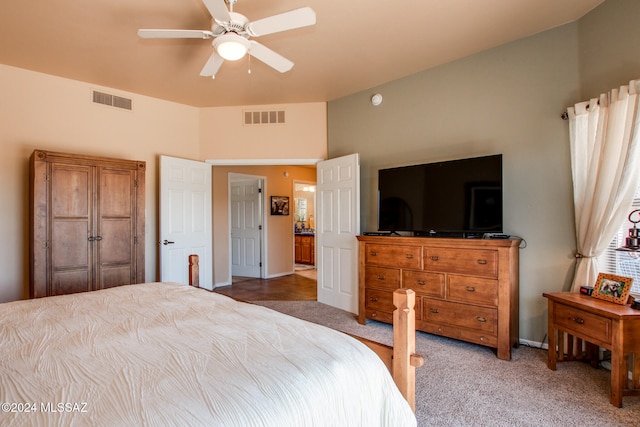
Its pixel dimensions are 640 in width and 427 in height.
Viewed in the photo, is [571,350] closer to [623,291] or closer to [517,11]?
[623,291]

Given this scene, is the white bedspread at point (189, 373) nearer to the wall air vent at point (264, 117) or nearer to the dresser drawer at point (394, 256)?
the dresser drawer at point (394, 256)

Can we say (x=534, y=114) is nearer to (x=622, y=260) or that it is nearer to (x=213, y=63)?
(x=622, y=260)

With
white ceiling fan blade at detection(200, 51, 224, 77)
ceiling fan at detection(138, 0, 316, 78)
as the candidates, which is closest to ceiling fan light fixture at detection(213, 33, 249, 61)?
ceiling fan at detection(138, 0, 316, 78)

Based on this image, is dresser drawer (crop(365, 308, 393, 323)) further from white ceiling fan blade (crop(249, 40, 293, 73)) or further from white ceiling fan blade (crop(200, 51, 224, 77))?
Answer: white ceiling fan blade (crop(200, 51, 224, 77))

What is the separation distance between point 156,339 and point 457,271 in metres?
2.45

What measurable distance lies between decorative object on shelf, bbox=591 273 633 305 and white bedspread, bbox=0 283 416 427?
1927 millimetres

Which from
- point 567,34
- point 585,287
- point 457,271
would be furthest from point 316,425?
point 567,34

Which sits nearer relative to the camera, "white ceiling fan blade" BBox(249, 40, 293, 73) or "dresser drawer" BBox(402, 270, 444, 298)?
"white ceiling fan blade" BBox(249, 40, 293, 73)

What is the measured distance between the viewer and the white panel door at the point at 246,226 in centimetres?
656

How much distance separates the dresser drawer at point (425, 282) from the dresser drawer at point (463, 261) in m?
0.08

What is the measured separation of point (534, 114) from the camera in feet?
9.42

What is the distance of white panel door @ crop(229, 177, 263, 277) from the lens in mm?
6559

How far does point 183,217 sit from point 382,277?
2795 mm

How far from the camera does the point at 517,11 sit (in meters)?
2.53
